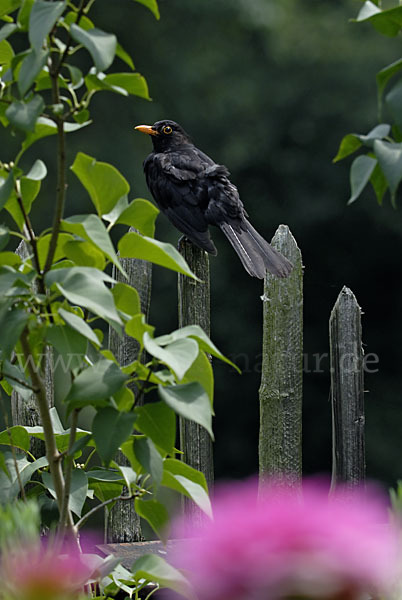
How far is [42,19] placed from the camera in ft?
2.37

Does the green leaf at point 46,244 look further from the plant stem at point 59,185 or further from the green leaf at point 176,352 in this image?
the green leaf at point 176,352

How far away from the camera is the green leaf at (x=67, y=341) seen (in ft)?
2.64

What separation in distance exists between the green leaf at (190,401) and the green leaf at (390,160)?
0.24 metres

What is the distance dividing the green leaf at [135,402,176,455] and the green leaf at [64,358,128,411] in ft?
0.19

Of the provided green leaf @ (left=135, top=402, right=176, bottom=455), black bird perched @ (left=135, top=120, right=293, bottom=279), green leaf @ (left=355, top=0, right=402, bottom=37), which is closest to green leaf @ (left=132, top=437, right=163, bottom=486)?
green leaf @ (left=135, top=402, right=176, bottom=455)

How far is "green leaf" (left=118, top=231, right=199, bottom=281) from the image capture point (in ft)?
2.79

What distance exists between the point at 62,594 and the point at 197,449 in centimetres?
193

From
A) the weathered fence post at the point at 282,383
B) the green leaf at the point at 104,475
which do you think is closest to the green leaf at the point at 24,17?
the green leaf at the point at 104,475

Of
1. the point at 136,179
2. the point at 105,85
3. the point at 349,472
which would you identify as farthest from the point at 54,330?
the point at 136,179

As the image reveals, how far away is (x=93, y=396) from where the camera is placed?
77 centimetres

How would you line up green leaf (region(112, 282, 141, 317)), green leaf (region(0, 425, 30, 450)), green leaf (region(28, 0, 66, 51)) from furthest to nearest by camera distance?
green leaf (region(0, 425, 30, 450)), green leaf (region(112, 282, 141, 317)), green leaf (region(28, 0, 66, 51))

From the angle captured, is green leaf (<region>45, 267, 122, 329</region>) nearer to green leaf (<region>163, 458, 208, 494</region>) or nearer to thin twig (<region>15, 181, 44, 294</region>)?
thin twig (<region>15, 181, 44, 294</region>)

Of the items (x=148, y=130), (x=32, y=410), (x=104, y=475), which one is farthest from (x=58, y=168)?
(x=148, y=130)

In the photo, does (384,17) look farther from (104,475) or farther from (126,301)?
(104,475)
